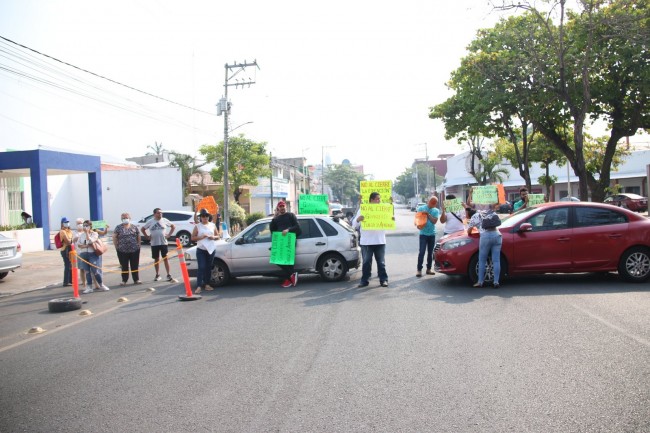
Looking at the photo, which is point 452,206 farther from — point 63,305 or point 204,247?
point 63,305

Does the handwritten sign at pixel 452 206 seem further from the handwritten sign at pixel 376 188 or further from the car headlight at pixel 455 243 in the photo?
the car headlight at pixel 455 243

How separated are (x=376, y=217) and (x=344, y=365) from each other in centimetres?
524

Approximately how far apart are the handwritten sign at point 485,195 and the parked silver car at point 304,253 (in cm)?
586

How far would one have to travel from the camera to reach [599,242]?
31.4 feet

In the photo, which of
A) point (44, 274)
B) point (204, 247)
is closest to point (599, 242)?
point (204, 247)

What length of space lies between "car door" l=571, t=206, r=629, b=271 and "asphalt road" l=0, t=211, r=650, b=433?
656mm

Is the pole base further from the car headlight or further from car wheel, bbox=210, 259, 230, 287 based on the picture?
the car headlight

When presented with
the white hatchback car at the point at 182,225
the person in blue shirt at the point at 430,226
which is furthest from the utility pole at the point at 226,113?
the person in blue shirt at the point at 430,226

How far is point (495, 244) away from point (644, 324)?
10.1 ft

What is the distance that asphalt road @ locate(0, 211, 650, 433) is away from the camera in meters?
4.06

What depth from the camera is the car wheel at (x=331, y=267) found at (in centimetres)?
1120

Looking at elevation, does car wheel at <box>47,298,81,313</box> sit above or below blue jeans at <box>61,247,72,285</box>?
below

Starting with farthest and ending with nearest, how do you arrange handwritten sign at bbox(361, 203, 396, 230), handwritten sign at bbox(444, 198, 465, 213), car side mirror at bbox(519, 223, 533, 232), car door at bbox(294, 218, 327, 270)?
handwritten sign at bbox(444, 198, 465, 213)
car door at bbox(294, 218, 327, 270)
handwritten sign at bbox(361, 203, 396, 230)
car side mirror at bbox(519, 223, 533, 232)

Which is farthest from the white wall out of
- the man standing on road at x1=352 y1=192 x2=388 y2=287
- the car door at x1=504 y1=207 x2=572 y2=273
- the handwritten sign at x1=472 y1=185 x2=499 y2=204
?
the car door at x1=504 y1=207 x2=572 y2=273
